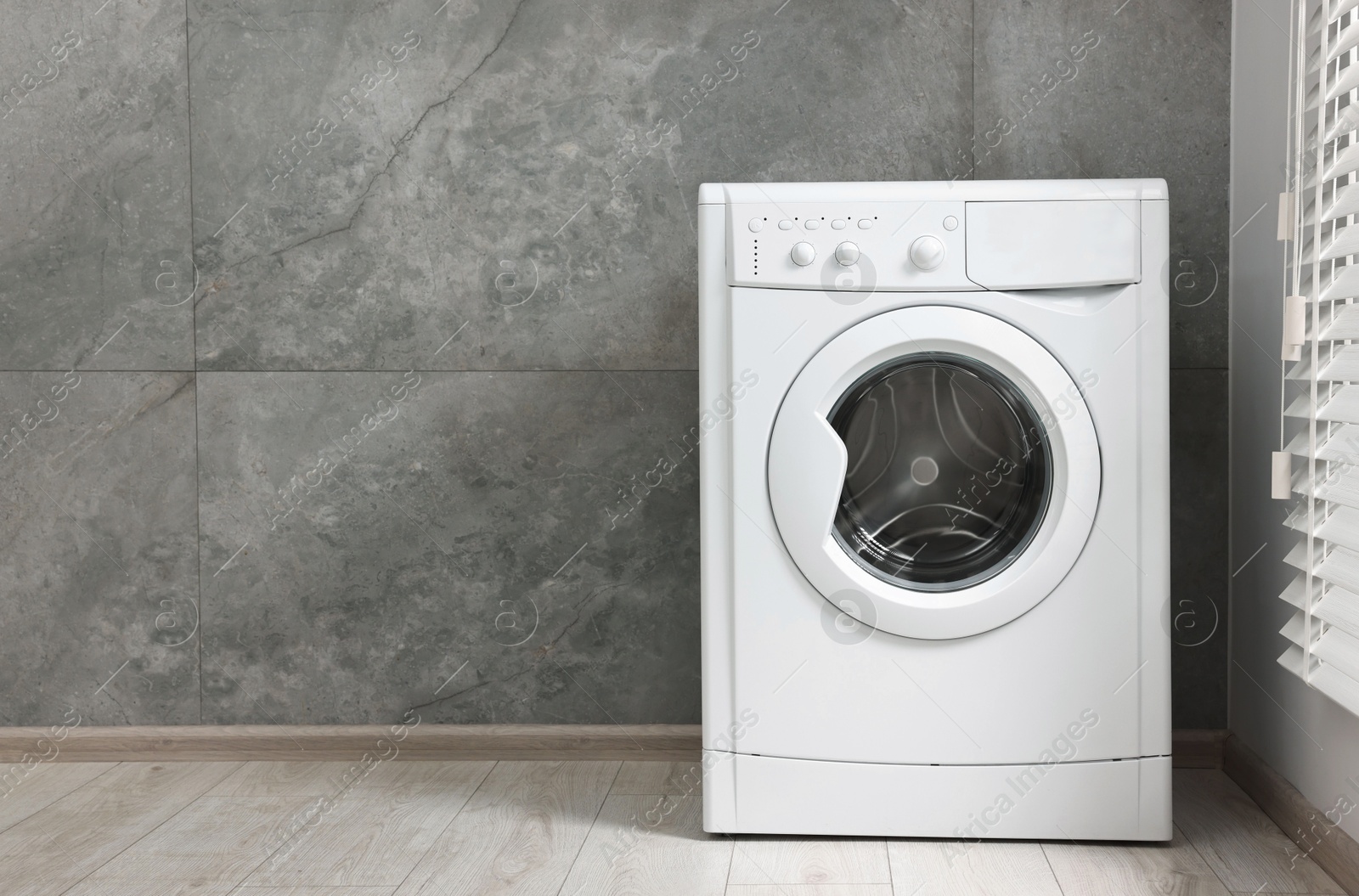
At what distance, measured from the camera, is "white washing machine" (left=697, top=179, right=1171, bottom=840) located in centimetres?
134

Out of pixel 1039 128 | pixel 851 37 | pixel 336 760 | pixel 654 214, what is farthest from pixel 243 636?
pixel 1039 128

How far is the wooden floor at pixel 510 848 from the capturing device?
1302mm

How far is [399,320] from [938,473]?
1051 millimetres

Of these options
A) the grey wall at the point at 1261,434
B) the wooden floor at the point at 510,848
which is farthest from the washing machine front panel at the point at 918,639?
the grey wall at the point at 1261,434

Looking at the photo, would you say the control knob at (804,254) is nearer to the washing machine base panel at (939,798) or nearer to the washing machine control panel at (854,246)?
the washing machine control panel at (854,246)

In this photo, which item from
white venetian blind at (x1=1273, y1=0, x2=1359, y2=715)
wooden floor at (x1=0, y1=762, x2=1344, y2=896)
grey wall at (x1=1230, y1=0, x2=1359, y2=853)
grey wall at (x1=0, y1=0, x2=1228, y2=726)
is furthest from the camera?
grey wall at (x1=0, y1=0, x2=1228, y2=726)

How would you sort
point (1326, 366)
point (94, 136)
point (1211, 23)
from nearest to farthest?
point (1326, 366), point (1211, 23), point (94, 136)

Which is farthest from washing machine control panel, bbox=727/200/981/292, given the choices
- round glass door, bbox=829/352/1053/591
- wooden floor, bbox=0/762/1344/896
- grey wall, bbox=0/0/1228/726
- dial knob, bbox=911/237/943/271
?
wooden floor, bbox=0/762/1344/896

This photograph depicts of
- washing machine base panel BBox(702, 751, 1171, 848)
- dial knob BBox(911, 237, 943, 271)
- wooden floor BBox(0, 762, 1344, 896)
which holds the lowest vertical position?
wooden floor BBox(0, 762, 1344, 896)

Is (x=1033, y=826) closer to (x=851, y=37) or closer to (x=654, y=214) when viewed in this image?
(x=654, y=214)

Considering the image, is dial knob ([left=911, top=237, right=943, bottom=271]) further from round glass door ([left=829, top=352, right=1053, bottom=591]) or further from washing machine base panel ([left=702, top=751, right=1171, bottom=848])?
washing machine base panel ([left=702, top=751, right=1171, bottom=848])

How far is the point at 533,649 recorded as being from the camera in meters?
1.83

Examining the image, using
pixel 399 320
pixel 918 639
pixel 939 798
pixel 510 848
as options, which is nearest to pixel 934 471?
pixel 918 639

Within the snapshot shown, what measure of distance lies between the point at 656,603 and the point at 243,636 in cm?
81
